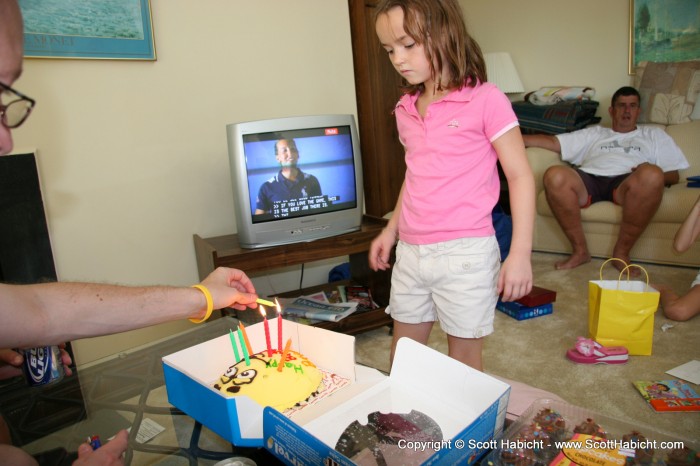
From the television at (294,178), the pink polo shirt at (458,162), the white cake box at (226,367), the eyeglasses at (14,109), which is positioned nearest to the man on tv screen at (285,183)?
the television at (294,178)

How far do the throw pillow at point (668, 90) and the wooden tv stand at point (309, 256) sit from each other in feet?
7.22

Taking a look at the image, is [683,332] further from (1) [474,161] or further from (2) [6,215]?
(2) [6,215]

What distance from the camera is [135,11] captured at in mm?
2254

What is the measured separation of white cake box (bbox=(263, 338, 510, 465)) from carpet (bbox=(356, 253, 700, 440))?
96 cm

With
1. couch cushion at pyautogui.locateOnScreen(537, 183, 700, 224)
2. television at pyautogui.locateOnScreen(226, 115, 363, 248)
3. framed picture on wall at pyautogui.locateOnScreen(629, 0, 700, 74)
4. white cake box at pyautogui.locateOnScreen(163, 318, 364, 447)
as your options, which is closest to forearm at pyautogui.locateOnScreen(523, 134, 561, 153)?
couch cushion at pyautogui.locateOnScreen(537, 183, 700, 224)

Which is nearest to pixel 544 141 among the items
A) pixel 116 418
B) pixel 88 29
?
pixel 88 29

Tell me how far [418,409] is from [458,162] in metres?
0.67

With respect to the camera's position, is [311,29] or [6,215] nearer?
[6,215]

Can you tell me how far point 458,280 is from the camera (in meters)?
1.35

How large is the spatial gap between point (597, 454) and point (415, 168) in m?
0.85

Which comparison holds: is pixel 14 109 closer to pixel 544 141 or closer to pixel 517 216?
pixel 517 216

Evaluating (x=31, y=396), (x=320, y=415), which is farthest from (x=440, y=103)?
(x=31, y=396)

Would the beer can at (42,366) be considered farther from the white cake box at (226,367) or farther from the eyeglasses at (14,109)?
the eyeglasses at (14,109)

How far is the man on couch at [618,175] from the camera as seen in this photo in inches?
121
